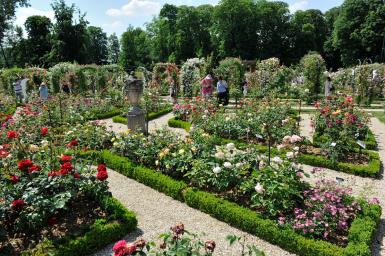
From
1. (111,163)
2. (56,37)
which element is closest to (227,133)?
(111,163)

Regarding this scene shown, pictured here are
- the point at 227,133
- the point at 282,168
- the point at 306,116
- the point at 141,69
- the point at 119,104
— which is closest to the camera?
the point at 282,168

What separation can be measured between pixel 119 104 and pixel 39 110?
443 cm

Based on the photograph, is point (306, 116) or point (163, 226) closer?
point (163, 226)

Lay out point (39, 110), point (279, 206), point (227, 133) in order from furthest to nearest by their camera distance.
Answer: point (39, 110)
point (227, 133)
point (279, 206)

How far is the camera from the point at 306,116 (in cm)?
1265

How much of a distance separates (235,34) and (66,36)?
19354 mm

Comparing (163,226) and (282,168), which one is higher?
(282,168)

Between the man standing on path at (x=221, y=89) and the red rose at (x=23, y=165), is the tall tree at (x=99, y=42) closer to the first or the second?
the man standing on path at (x=221, y=89)

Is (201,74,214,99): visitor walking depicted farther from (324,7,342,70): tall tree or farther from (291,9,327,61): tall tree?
(291,9,327,61): tall tree

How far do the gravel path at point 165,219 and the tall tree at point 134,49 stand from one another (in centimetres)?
4662

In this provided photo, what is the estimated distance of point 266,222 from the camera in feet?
14.4

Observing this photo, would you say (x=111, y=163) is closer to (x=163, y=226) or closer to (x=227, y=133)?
(x=163, y=226)

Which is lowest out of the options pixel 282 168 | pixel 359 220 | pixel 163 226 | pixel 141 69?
pixel 163 226

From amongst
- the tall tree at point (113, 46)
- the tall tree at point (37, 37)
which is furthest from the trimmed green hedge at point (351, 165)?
the tall tree at point (113, 46)
